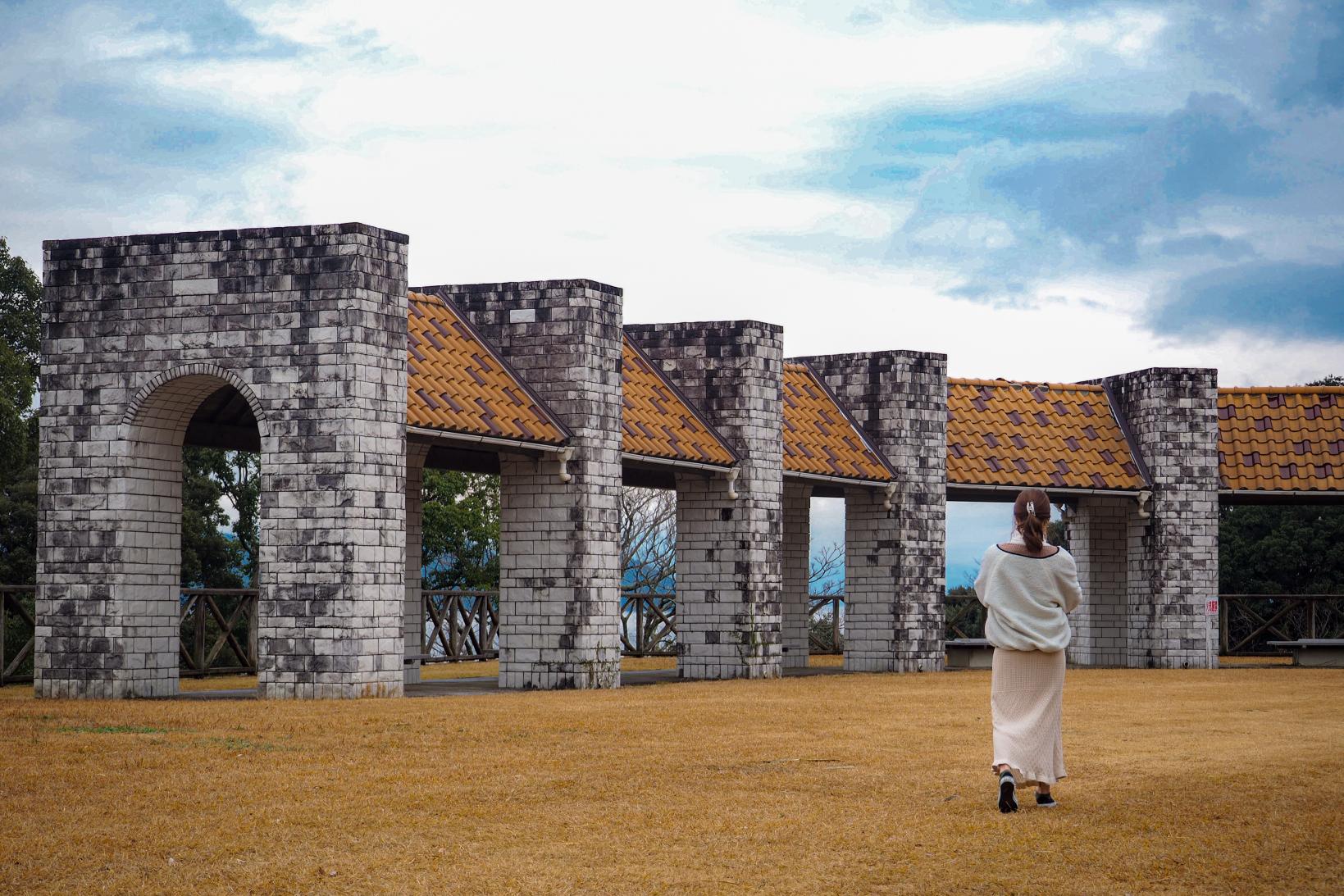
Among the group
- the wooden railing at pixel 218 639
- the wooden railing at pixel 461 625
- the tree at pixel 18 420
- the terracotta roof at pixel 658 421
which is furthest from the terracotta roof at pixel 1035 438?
the tree at pixel 18 420

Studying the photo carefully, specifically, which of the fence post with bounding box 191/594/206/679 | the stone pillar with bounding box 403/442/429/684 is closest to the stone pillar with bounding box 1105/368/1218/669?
the stone pillar with bounding box 403/442/429/684

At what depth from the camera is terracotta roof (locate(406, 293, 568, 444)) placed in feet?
64.1

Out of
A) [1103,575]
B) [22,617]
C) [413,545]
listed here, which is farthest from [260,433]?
[1103,575]

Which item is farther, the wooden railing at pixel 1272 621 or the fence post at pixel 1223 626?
the fence post at pixel 1223 626

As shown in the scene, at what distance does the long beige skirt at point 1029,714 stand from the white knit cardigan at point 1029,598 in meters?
0.10

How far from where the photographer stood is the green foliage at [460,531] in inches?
1478

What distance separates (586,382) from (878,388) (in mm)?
7627

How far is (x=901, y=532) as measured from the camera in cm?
2686

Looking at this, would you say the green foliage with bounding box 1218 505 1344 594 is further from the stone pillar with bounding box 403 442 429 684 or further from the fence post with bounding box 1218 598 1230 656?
the stone pillar with bounding box 403 442 429 684

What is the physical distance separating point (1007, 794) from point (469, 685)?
1426 centimetres

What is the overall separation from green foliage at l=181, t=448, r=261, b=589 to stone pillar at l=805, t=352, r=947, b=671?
1294 cm

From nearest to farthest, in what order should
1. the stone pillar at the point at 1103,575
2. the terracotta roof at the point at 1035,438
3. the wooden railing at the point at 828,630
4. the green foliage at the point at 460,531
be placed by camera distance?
the terracotta roof at the point at 1035,438, the stone pillar at the point at 1103,575, the wooden railing at the point at 828,630, the green foliage at the point at 460,531

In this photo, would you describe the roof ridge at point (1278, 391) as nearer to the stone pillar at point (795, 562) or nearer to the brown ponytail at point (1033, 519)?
the stone pillar at point (795, 562)

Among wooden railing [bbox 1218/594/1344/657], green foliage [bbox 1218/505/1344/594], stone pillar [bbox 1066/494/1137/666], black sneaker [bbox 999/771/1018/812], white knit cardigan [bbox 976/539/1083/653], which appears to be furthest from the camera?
green foliage [bbox 1218/505/1344/594]
